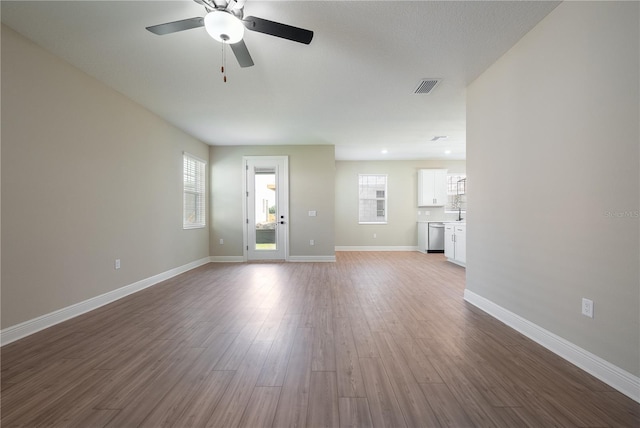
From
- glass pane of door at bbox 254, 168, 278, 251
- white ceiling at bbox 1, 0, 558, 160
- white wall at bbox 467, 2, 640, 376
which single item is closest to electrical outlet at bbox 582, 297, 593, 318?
white wall at bbox 467, 2, 640, 376

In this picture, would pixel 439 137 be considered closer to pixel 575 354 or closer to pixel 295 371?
pixel 575 354

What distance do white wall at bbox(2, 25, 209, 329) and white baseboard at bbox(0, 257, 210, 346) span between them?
0.05m

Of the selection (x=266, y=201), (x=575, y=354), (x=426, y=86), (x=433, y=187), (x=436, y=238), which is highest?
(x=426, y=86)

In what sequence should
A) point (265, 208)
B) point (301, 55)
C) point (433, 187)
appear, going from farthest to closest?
point (433, 187) < point (265, 208) < point (301, 55)

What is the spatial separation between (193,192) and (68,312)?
3.10m

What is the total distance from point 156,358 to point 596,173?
11.0 feet

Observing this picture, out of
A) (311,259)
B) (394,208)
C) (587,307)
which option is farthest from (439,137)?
(587,307)

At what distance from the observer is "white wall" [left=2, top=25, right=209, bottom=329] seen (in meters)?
2.27

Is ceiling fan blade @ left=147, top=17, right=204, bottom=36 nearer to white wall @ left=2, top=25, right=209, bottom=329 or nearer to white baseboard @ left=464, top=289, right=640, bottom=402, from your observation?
white wall @ left=2, top=25, right=209, bottom=329

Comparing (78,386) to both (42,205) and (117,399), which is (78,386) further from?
(42,205)

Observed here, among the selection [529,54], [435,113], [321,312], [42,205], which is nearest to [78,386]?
[42,205]

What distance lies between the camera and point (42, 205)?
250 cm

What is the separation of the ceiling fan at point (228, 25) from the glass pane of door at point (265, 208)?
424 cm

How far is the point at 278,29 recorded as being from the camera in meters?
1.87
